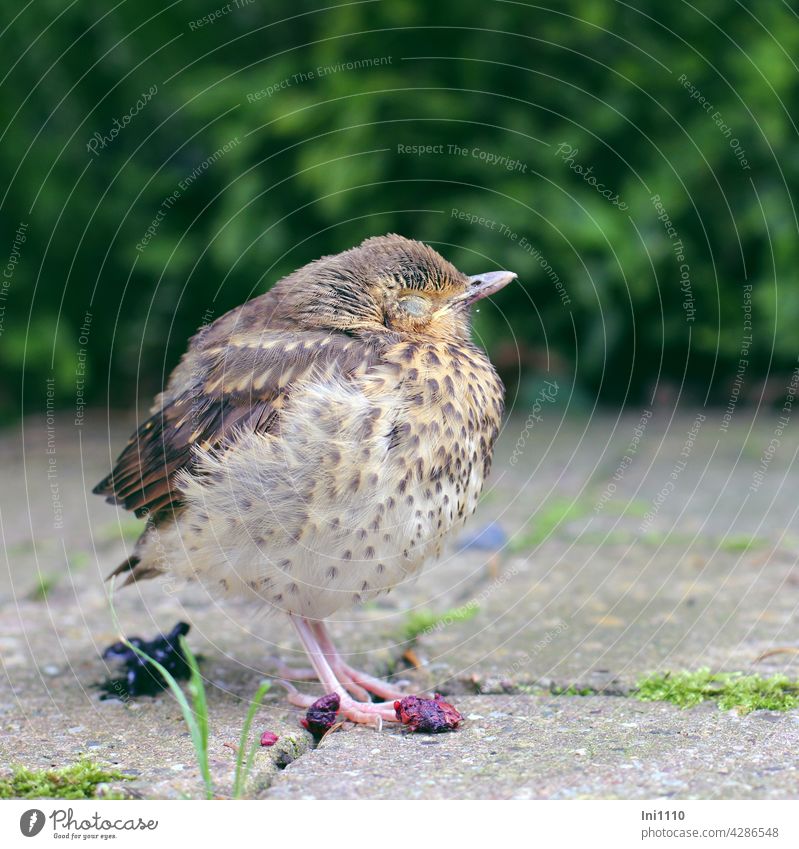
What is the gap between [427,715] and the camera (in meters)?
3.09

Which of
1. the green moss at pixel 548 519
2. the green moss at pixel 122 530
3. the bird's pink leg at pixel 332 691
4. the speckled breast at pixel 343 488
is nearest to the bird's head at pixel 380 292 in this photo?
the speckled breast at pixel 343 488

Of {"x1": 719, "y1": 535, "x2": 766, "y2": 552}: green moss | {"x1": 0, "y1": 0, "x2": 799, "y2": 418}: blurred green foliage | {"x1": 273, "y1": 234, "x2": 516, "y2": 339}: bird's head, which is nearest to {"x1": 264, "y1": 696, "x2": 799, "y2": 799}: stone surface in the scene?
{"x1": 273, "y1": 234, "x2": 516, "y2": 339}: bird's head

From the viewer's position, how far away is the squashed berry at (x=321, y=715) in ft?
10.4

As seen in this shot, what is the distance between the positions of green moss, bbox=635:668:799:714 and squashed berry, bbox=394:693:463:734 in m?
0.56

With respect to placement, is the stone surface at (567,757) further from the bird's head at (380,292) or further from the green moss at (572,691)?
the bird's head at (380,292)

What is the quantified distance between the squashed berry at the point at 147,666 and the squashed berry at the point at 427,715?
82 cm

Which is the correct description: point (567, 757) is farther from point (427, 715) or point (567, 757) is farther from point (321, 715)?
point (321, 715)

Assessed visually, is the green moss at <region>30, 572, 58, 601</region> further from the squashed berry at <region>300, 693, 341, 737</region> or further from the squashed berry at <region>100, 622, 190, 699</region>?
the squashed berry at <region>300, 693, 341, 737</region>

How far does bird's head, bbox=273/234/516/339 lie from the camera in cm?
353

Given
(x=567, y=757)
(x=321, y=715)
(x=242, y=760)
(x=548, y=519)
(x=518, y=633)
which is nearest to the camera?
(x=242, y=760)

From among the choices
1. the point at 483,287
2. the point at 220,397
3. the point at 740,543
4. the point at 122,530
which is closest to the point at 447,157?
the point at 122,530

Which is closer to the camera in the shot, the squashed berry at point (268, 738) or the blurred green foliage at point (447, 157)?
the squashed berry at point (268, 738)

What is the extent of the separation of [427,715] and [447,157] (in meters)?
4.21
